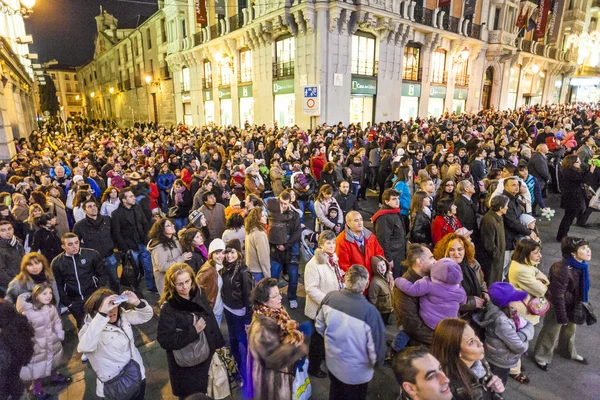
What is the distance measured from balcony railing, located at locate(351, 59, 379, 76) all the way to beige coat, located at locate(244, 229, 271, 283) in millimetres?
17187

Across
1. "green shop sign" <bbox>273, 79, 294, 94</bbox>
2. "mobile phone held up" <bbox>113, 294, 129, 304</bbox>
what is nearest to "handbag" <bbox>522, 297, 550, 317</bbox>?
"mobile phone held up" <bbox>113, 294, 129, 304</bbox>

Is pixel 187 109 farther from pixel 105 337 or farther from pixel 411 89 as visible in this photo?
pixel 105 337

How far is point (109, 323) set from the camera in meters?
2.89

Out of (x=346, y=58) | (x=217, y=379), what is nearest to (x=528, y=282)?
(x=217, y=379)

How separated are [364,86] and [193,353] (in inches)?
743

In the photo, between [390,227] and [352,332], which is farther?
[390,227]

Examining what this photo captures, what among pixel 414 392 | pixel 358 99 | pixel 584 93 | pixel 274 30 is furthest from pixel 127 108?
pixel 584 93

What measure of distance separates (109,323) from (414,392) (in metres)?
2.40

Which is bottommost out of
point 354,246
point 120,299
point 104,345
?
point 104,345

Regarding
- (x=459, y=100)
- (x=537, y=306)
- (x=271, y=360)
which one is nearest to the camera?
(x=271, y=360)

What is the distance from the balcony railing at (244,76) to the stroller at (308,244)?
1984cm

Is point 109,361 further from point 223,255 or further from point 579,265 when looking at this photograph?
point 579,265

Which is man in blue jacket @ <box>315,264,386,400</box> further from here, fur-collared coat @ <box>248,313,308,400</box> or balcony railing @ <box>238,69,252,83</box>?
balcony railing @ <box>238,69,252,83</box>

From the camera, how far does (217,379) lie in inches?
121
